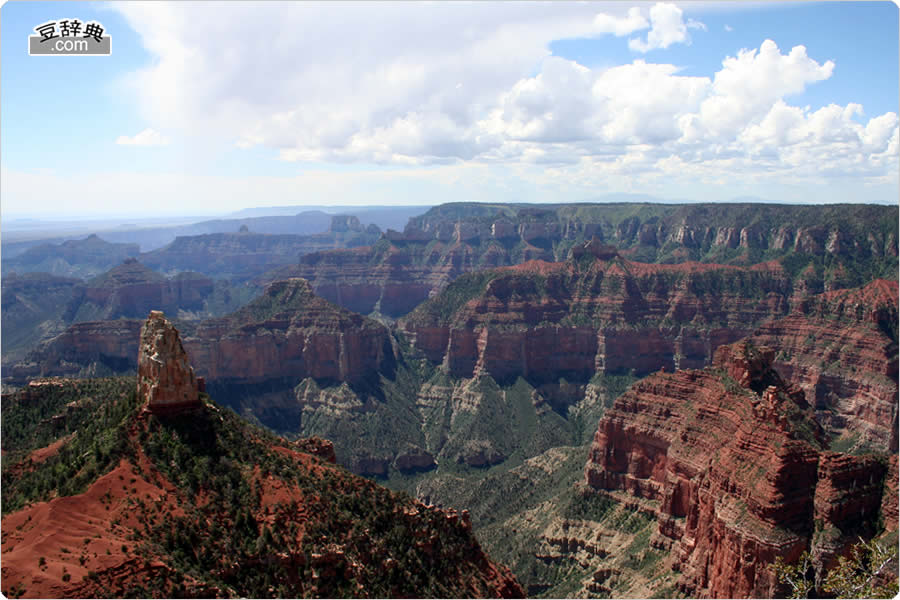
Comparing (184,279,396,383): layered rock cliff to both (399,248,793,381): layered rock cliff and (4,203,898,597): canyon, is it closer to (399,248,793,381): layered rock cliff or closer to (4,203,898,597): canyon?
(4,203,898,597): canyon

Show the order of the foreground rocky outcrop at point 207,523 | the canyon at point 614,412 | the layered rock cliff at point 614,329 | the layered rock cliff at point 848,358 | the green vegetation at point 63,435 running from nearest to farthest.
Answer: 1. the foreground rocky outcrop at point 207,523
2. the green vegetation at point 63,435
3. the canyon at point 614,412
4. the layered rock cliff at point 848,358
5. the layered rock cliff at point 614,329

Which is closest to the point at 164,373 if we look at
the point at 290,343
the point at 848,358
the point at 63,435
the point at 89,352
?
the point at 63,435

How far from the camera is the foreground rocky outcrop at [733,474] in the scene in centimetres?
7212

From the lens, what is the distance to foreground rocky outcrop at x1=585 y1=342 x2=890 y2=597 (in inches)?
2840

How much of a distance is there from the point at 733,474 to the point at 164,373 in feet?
184

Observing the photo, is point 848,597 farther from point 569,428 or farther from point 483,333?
point 483,333

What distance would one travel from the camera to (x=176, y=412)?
5525 cm

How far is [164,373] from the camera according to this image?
5447 centimetres

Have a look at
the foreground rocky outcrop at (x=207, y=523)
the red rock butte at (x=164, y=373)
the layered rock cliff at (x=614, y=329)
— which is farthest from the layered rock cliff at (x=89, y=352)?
the red rock butte at (x=164, y=373)

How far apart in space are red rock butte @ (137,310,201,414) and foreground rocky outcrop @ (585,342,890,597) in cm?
5057

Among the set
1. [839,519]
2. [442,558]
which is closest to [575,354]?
[839,519]

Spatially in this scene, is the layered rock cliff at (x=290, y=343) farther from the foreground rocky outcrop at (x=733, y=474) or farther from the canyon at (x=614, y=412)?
the foreground rocky outcrop at (x=733, y=474)

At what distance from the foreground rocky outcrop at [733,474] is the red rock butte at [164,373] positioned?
5057cm

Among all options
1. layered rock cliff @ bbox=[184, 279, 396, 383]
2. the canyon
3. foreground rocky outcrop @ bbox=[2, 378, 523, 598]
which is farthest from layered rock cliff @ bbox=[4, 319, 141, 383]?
foreground rocky outcrop @ bbox=[2, 378, 523, 598]
